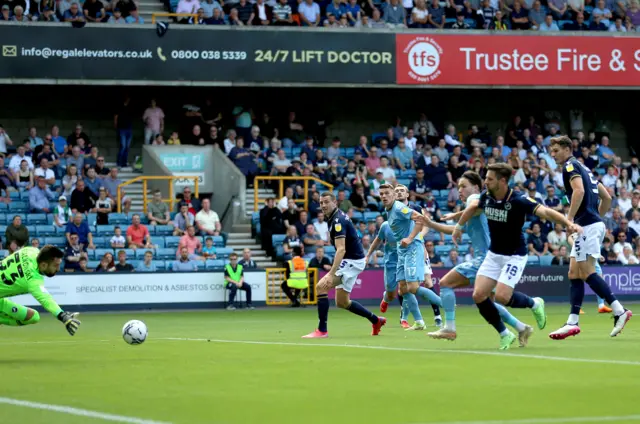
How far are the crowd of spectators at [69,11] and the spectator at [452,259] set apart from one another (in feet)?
34.4

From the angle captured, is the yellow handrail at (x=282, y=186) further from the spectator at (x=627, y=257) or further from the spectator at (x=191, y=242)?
the spectator at (x=627, y=257)

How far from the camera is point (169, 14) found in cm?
3366

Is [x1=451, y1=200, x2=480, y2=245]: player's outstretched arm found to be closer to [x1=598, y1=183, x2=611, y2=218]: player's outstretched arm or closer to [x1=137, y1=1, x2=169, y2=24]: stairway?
[x1=598, y1=183, x2=611, y2=218]: player's outstretched arm

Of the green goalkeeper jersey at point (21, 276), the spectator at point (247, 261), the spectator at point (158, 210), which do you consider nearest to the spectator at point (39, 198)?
the spectator at point (158, 210)

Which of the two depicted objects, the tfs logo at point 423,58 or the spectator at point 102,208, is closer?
the spectator at point 102,208

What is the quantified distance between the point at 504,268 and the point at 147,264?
16193 mm

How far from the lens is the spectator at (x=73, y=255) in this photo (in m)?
27.9

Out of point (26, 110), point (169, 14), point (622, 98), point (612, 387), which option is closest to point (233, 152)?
point (169, 14)

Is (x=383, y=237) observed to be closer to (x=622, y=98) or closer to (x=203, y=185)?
(x=203, y=185)

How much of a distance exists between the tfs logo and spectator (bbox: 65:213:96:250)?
446 inches

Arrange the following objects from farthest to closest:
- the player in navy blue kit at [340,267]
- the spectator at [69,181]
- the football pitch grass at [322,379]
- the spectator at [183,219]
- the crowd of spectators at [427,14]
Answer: the crowd of spectators at [427,14]
the spectator at [183,219]
the spectator at [69,181]
the player in navy blue kit at [340,267]
the football pitch grass at [322,379]

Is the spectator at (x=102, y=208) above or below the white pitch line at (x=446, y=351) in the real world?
above

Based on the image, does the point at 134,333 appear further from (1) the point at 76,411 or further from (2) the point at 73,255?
(2) the point at 73,255

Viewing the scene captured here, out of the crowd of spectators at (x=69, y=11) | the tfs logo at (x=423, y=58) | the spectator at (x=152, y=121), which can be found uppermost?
the crowd of spectators at (x=69, y=11)
